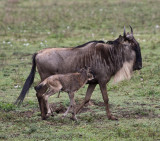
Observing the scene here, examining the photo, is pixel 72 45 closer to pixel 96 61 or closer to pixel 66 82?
pixel 96 61

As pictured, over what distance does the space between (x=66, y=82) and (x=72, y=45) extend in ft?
27.9

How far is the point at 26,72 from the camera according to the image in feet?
40.5

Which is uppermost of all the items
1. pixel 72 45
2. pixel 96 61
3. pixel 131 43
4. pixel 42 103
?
pixel 131 43

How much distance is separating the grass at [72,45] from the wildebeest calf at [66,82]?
46 cm

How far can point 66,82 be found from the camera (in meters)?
7.56

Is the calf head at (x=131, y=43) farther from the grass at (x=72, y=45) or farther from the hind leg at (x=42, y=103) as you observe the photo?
the hind leg at (x=42, y=103)

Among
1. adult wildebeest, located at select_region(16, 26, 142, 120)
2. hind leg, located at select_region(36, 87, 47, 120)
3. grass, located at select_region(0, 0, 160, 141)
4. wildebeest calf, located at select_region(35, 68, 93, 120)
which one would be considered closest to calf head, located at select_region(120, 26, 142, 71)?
adult wildebeest, located at select_region(16, 26, 142, 120)

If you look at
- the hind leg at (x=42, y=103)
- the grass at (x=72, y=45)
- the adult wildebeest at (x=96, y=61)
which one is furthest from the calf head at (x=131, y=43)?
the hind leg at (x=42, y=103)

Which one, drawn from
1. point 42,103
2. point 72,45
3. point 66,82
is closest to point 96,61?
point 66,82

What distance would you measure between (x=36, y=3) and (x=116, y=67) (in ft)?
64.3

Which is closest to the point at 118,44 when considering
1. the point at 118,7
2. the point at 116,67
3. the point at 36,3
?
the point at 116,67

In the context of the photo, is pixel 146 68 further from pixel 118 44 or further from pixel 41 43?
pixel 41 43

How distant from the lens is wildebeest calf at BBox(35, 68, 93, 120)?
749 centimetres

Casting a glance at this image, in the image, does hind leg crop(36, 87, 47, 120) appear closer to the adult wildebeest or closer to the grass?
the adult wildebeest
